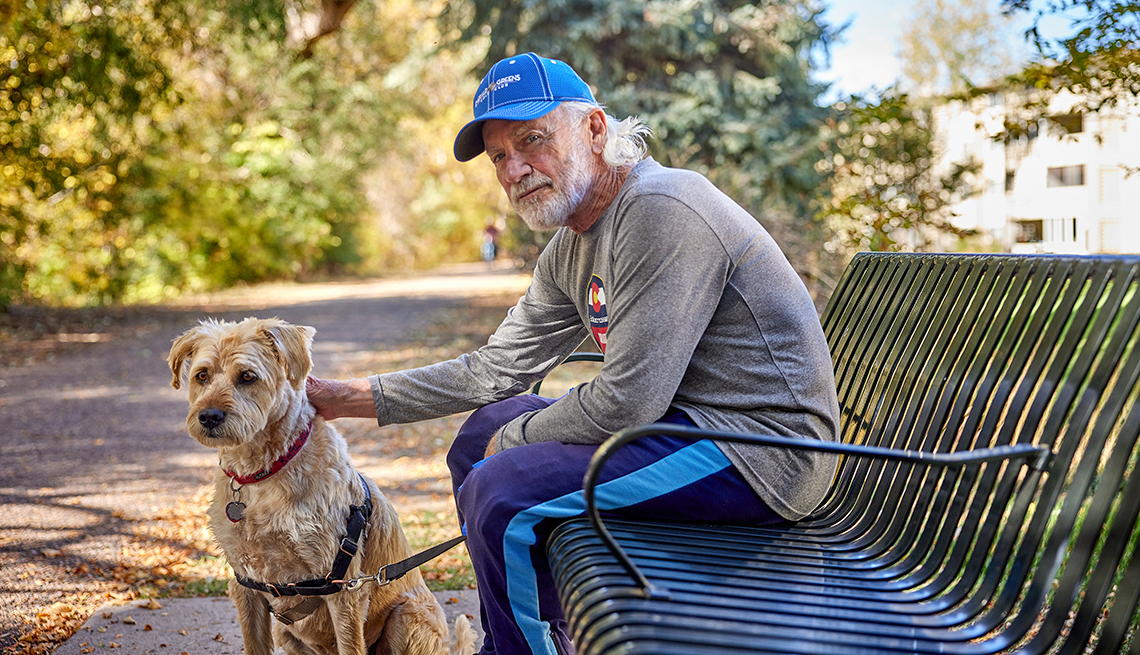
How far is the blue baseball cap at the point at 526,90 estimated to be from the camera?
278 cm

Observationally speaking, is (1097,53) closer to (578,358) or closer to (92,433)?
(578,358)

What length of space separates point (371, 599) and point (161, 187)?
16.6 meters

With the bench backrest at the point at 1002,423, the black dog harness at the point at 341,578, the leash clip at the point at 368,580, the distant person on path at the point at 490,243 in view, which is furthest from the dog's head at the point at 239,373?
the distant person on path at the point at 490,243

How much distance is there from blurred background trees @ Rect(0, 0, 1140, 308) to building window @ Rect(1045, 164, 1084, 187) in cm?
946

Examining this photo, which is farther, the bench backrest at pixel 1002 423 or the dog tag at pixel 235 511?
the dog tag at pixel 235 511

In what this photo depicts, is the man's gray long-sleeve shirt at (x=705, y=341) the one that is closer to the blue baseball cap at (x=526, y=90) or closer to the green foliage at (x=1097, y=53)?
the blue baseball cap at (x=526, y=90)

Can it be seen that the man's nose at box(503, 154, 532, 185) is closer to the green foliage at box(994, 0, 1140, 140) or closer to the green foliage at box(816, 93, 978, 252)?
the green foliage at box(994, 0, 1140, 140)

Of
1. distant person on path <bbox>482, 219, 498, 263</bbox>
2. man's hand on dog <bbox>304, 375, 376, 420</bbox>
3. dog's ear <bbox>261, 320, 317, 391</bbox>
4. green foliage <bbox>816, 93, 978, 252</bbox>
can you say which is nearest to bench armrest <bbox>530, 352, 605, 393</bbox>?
man's hand on dog <bbox>304, 375, 376, 420</bbox>

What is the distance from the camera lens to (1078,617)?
77.4 inches

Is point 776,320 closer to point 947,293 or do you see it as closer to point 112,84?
point 947,293

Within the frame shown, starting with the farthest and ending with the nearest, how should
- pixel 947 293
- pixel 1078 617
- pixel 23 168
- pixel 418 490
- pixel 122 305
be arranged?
pixel 122 305
pixel 23 168
pixel 418 490
pixel 947 293
pixel 1078 617

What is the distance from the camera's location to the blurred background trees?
9.27m

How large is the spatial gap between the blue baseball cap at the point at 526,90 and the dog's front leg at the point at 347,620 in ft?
5.23

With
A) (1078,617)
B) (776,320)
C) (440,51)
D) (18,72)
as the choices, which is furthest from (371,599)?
(440,51)
